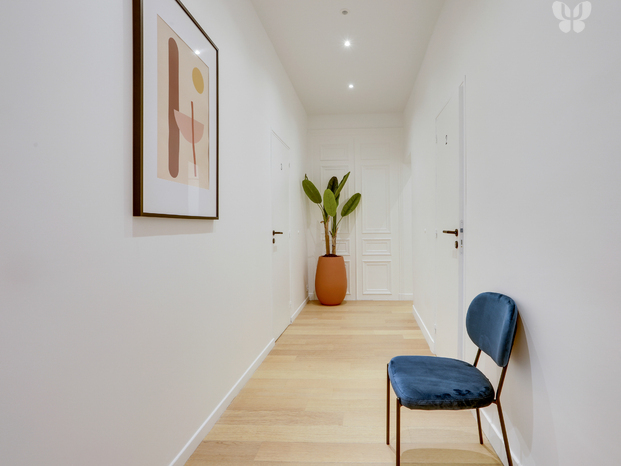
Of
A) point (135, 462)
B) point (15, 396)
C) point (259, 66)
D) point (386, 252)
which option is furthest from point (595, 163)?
point (386, 252)

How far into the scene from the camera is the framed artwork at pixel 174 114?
134 cm

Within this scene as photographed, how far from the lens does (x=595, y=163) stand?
41.2 inches

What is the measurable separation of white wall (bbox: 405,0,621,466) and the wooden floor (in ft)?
1.11

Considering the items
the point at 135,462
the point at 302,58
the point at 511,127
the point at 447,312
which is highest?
the point at 302,58

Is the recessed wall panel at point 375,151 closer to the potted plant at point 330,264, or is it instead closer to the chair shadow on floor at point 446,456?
the potted plant at point 330,264

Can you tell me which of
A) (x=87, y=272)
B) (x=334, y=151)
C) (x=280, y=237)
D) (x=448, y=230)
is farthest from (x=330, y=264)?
(x=87, y=272)

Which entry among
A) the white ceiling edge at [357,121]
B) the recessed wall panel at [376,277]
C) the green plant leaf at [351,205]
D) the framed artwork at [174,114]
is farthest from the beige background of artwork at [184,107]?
the recessed wall panel at [376,277]

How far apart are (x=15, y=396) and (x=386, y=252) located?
504 cm

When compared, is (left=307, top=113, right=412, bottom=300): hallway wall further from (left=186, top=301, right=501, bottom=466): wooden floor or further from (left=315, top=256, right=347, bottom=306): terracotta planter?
(left=186, top=301, right=501, bottom=466): wooden floor

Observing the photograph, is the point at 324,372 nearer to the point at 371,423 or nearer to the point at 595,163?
the point at 371,423

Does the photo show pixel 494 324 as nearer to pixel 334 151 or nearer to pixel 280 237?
pixel 280 237

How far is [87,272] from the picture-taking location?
1109 millimetres

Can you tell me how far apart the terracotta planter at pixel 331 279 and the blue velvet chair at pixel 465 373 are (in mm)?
3282

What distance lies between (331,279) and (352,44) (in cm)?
293
